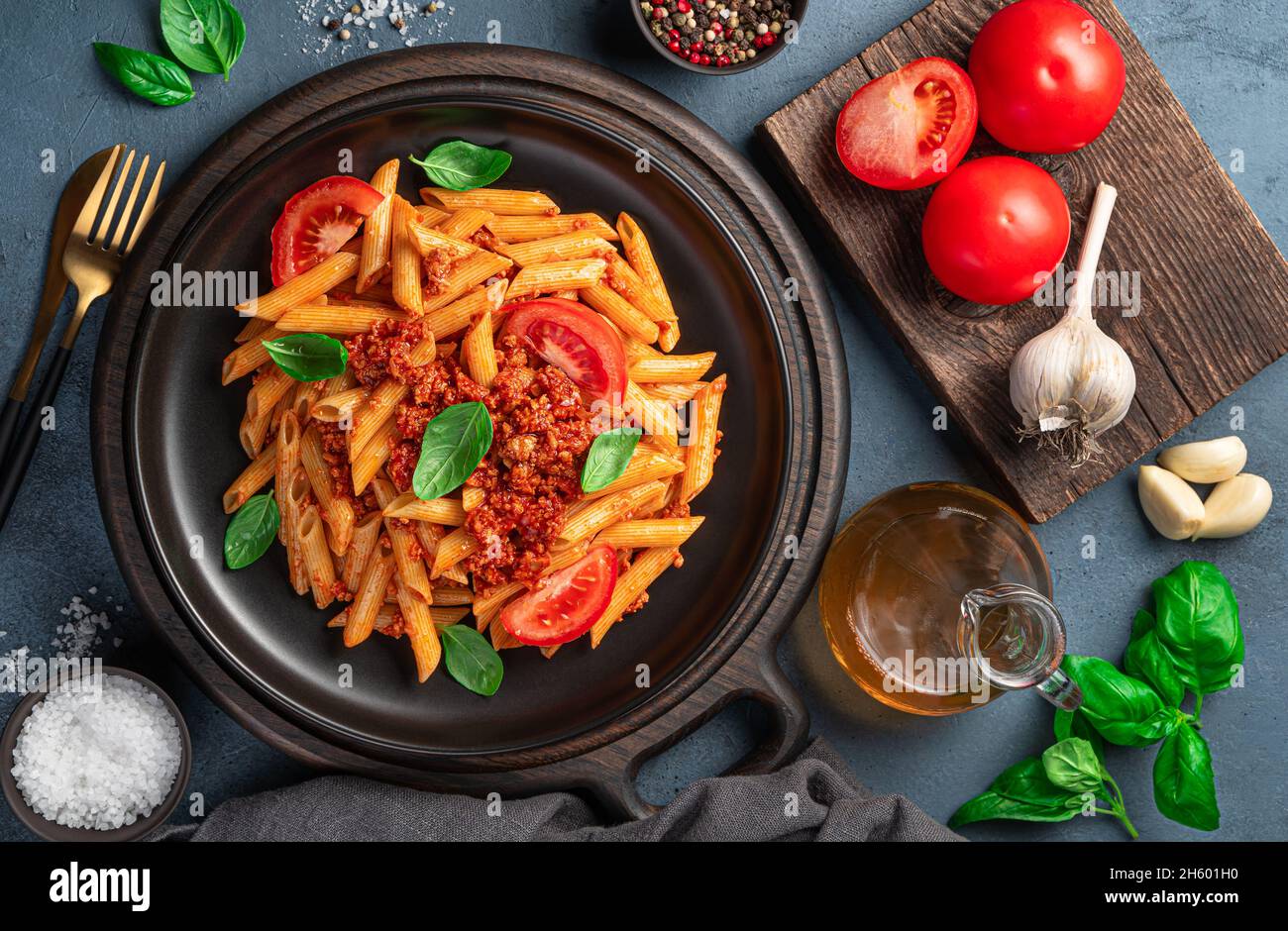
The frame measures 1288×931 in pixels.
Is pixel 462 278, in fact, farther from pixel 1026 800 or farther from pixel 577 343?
pixel 1026 800

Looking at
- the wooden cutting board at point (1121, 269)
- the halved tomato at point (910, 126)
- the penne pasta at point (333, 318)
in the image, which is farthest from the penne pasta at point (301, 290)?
the halved tomato at point (910, 126)

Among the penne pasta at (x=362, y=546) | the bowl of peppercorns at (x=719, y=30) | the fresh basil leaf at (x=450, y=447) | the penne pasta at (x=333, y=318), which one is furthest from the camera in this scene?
the bowl of peppercorns at (x=719, y=30)

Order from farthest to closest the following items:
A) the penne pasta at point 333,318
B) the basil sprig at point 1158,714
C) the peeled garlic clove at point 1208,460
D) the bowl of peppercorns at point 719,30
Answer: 1. the peeled garlic clove at point 1208,460
2. the basil sprig at point 1158,714
3. the bowl of peppercorns at point 719,30
4. the penne pasta at point 333,318

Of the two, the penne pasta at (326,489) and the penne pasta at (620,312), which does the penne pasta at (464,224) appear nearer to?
the penne pasta at (620,312)

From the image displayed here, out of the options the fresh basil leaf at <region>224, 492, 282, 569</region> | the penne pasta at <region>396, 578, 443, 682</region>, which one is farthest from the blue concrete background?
the penne pasta at <region>396, 578, 443, 682</region>

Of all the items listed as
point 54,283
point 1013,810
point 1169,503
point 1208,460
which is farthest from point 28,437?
point 1208,460

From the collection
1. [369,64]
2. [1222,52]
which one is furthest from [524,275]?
[1222,52]

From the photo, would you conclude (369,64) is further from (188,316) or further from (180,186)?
(188,316)
